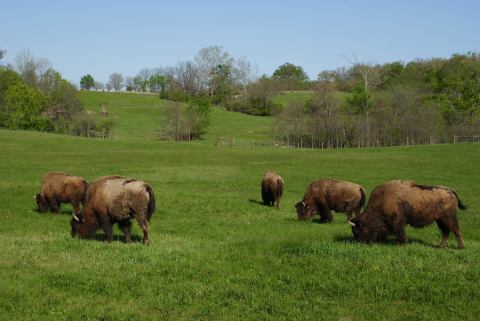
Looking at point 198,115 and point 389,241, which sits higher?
point 198,115

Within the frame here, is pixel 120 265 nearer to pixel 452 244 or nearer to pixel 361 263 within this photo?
pixel 361 263

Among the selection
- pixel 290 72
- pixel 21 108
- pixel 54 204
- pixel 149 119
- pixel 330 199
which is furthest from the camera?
pixel 290 72

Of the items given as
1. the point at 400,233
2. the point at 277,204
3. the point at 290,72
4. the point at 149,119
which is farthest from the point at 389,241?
the point at 290,72

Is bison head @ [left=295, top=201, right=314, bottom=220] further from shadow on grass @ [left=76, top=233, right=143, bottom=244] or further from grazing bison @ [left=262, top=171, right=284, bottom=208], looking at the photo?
shadow on grass @ [left=76, top=233, right=143, bottom=244]

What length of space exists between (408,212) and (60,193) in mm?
13543

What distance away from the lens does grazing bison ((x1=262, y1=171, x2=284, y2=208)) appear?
78.0 feet

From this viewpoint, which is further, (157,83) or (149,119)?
(157,83)

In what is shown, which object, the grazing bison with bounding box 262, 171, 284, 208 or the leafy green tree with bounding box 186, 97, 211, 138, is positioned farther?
the leafy green tree with bounding box 186, 97, 211, 138

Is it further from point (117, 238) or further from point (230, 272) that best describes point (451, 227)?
point (117, 238)

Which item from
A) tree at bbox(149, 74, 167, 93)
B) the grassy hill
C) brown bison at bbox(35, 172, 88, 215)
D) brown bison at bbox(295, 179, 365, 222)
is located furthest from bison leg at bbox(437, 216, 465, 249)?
tree at bbox(149, 74, 167, 93)

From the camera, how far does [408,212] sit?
12711 millimetres

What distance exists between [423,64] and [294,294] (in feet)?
488

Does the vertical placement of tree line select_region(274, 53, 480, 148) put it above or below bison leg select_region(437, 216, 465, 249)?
above

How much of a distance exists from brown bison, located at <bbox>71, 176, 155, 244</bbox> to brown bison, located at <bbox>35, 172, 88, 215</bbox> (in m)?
5.97
